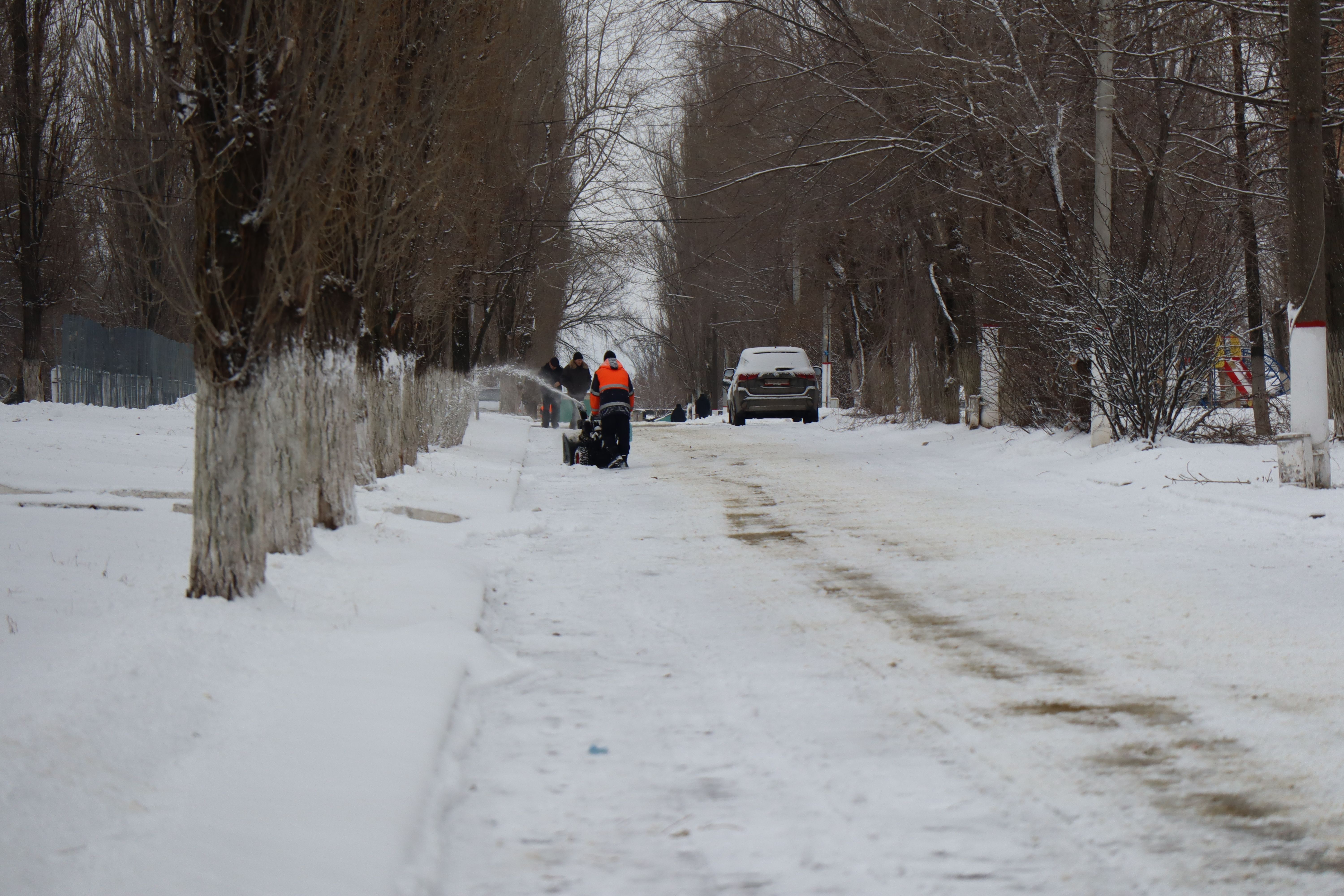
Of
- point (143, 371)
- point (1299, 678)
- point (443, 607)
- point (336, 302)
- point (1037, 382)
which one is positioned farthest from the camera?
point (143, 371)

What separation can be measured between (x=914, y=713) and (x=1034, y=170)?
1614 centimetres

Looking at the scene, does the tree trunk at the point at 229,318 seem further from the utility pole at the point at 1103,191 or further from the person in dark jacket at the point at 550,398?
the person in dark jacket at the point at 550,398

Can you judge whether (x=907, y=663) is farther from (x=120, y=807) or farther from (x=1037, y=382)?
(x=1037, y=382)

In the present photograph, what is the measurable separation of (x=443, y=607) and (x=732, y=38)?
52.6ft

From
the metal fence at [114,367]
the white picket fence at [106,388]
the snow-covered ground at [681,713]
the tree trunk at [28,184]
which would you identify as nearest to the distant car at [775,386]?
the metal fence at [114,367]

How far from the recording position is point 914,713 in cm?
512

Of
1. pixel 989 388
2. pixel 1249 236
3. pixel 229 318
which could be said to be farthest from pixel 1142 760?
pixel 1249 236

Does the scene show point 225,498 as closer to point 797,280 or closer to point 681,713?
point 681,713

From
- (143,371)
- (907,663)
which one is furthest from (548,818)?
(143,371)

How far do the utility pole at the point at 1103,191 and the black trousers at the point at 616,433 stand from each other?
244 inches

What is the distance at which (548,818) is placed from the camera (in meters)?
3.98

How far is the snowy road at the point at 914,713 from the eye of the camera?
3.61 metres

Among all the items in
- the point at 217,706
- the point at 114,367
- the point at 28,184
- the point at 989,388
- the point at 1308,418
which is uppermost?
the point at 28,184

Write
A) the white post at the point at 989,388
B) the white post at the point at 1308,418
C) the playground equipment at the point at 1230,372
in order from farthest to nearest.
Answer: the white post at the point at 989,388, the playground equipment at the point at 1230,372, the white post at the point at 1308,418
